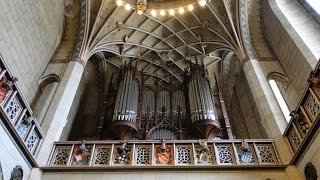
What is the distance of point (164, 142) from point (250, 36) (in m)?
6.67

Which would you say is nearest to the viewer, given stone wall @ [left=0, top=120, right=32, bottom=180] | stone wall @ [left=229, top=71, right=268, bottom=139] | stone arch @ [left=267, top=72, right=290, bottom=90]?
stone wall @ [left=0, top=120, right=32, bottom=180]

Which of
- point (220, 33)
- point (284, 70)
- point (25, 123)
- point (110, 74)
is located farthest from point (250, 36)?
point (25, 123)

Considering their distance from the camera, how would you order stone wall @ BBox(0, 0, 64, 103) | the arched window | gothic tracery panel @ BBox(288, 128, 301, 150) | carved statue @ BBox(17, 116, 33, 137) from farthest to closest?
1. the arched window
2. stone wall @ BBox(0, 0, 64, 103)
3. gothic tracery panel @ BBox(288, 128, 301, 150)
4. carved statue @ BBox(17, 116, 33, 137)

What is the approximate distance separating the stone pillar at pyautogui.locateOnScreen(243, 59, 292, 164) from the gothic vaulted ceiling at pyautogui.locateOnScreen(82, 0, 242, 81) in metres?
1.73

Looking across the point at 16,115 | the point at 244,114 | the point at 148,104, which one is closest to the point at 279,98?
the point at 244,114

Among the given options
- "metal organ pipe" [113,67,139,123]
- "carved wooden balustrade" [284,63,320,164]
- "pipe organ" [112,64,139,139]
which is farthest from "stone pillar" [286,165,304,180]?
"metal organ pipe" [113,67,139,123]

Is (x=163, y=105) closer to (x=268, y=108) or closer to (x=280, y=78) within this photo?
(x=280, y=78)

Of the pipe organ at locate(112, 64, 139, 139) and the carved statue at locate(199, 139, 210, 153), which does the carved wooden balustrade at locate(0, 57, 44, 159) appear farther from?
the carved statue at locate(199, 139, 210, 153)

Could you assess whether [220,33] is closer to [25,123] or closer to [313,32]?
[313,32]

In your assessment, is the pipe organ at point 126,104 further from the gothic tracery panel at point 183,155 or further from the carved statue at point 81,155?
the gothic tracery panel at point 183,155

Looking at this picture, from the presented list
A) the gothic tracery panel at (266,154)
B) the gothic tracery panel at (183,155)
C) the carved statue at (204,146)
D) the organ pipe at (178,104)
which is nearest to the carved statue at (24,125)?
the gothic tracery panel at (183,155)

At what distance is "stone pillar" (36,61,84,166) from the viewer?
29.4 feet

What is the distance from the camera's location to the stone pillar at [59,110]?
895 cm

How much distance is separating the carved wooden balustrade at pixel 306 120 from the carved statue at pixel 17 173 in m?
6.94
